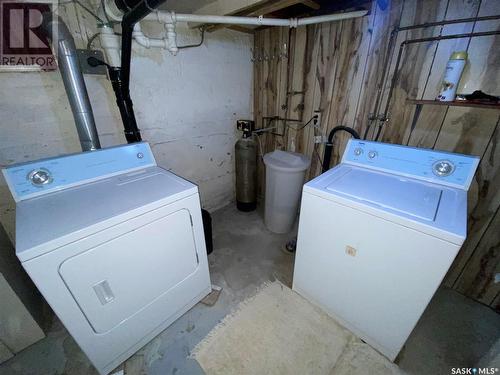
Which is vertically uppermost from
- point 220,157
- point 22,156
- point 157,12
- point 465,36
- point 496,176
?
point 157,12

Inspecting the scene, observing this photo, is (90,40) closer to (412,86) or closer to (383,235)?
(383,235)

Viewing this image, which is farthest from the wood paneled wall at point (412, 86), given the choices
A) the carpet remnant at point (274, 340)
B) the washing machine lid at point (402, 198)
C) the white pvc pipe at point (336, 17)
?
the carpet remnant at point (274, 340)

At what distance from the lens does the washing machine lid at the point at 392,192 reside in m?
1.01

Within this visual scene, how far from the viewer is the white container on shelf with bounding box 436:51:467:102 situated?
3.98ft

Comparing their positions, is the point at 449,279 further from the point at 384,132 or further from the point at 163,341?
the point at 163,341

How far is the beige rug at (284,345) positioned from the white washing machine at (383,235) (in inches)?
3.7

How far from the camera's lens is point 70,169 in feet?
4.02

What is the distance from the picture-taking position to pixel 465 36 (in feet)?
4.17

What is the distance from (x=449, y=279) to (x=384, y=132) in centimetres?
129

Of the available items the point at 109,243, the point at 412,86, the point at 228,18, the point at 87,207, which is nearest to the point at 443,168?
the point at 412,86

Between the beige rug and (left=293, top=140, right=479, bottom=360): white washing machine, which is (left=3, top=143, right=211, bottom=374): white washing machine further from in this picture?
(left=293, top=140, right=479, bottom=360): white washing machine

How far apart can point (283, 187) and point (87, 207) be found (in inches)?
60.2

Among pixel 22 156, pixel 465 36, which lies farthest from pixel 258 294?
pixel 465 36

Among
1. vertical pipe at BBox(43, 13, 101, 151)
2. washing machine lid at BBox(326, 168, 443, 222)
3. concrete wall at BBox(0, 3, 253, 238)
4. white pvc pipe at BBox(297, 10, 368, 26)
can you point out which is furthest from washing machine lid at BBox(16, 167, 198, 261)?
white pvc pipe at BBox(297, 10, 368, 26)
